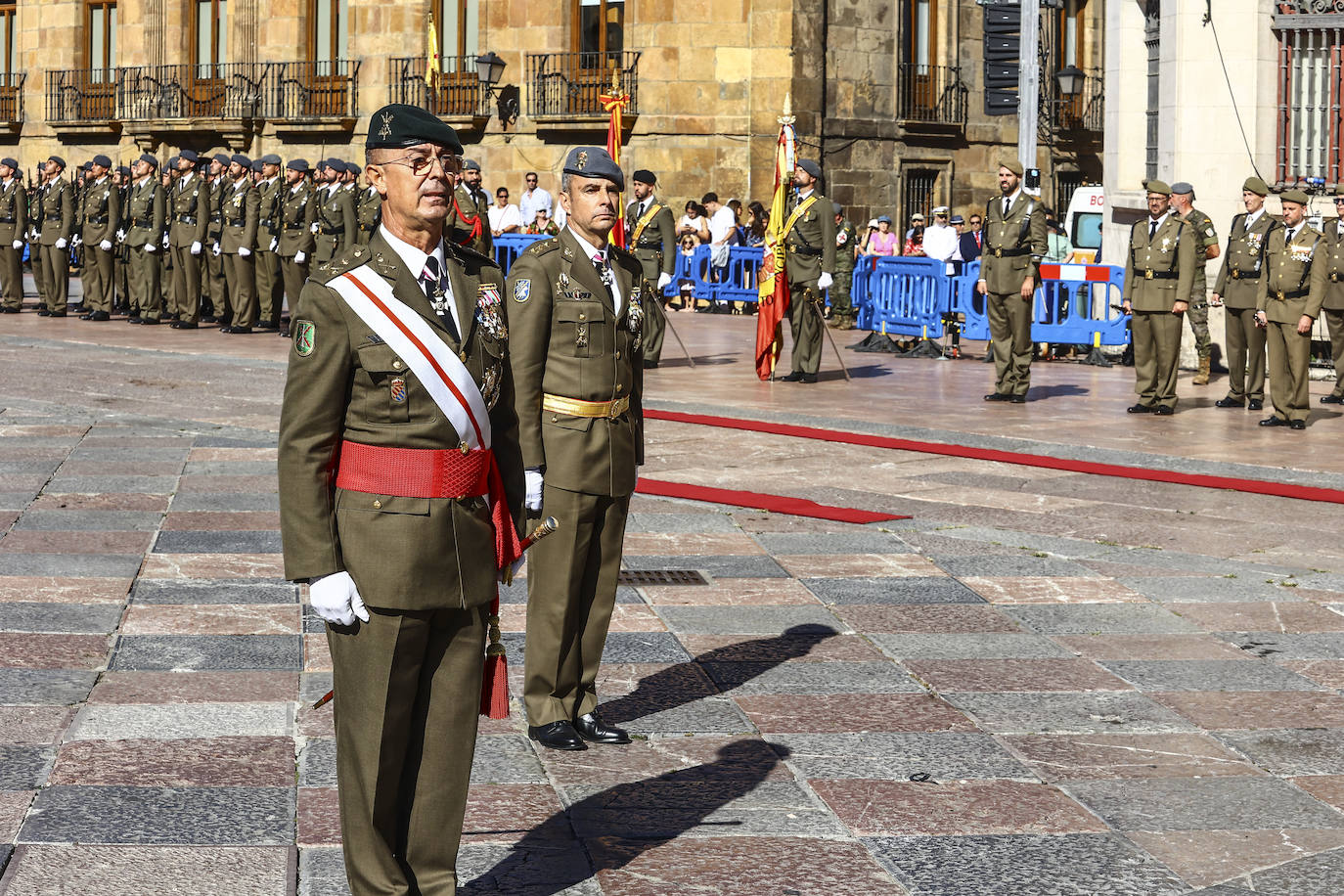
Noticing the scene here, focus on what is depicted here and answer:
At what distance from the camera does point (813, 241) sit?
56.4 feet

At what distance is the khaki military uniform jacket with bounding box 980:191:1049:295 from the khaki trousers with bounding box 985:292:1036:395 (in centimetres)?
11

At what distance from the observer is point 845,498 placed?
10758 mm

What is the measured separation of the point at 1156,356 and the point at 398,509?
12119 millimetres

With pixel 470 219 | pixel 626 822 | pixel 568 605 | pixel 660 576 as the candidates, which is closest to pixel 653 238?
pixel 470 219

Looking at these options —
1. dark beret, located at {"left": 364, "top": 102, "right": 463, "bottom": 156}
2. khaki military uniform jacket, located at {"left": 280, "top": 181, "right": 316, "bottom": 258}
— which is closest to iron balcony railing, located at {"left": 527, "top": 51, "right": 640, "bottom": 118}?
khaki military uniform jacket, located at {"left": 280, "top": 181, "right": 316, "bottom": 258}

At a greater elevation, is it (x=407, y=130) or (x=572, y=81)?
(x=572, y=81)

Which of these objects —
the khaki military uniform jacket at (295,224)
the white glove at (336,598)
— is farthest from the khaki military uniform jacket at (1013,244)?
the white glove at (336,598)

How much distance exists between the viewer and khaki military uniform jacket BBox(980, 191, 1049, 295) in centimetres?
1597

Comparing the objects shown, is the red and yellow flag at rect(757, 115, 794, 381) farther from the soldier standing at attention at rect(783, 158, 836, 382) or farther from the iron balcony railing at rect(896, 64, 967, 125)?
the iron balcony railing at rect(896, 64, 967, 125)

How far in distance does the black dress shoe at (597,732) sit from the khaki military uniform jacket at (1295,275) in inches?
409

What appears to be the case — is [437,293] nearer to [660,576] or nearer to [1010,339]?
[660,576]

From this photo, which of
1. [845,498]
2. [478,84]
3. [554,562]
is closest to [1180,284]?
[845,498]

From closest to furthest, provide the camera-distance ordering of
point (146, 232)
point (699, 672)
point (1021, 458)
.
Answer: point (699, 672) → point (1021, 458) → point (146, 232)

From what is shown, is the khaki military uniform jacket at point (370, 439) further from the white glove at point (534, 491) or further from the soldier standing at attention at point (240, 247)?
the soldier standing at attention at point (240, 247)
